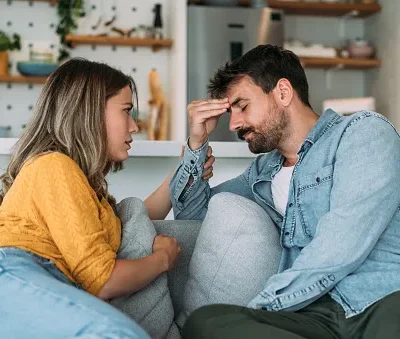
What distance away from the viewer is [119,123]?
211 centimetres

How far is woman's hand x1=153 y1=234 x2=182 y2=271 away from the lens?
2008 millimetres

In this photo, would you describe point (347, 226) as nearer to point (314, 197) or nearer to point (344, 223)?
point (344, 223)

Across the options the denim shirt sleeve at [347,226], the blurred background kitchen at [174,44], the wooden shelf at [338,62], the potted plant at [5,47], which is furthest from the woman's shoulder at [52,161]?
the wooden shelf at [338,62]

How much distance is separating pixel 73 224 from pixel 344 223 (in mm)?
666

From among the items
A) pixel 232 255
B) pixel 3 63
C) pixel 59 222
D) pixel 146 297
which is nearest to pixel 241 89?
pixel 232 255

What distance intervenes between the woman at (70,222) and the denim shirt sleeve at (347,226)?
35cm

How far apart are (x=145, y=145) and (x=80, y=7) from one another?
2.40 metres

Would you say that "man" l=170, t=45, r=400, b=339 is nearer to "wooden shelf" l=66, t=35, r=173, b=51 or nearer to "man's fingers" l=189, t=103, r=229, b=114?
"man's fingers" l=189, t=103, r=229, b=114

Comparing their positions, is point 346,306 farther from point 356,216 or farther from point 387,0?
point 387,0

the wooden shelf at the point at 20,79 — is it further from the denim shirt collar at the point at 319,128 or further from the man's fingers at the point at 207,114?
the denim shirt collar at the point at 319,128

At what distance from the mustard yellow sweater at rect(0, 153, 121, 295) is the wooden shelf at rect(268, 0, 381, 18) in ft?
13.1

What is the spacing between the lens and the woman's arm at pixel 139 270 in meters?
1.81

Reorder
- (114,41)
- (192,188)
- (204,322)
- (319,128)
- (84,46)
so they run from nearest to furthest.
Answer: (204,322) → (319,128) → (192,188) → (114,41) → (84,46)

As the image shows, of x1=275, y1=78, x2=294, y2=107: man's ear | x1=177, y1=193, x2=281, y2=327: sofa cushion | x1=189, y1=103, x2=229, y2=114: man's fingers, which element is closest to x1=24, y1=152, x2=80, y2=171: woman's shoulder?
x1=177, y1=193, x2=281, y2=327: sofa cushion
